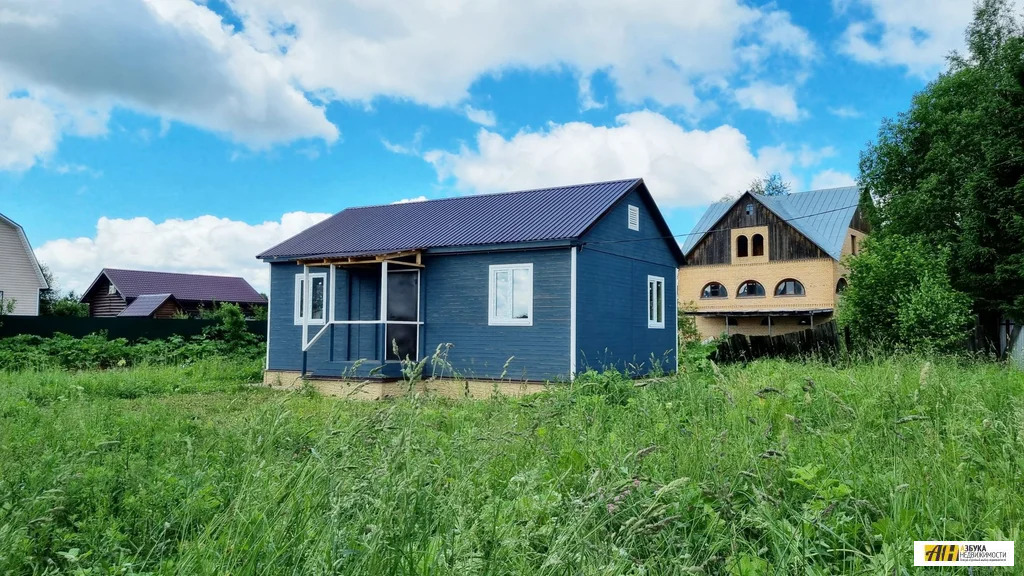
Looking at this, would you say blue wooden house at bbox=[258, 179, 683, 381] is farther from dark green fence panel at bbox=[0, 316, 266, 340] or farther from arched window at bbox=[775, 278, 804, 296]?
arched window at bbox=[775, 278, 804, 296]

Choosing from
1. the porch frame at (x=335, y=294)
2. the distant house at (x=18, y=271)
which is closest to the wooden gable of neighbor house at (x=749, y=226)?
the porch frame at (x=335, y=294)

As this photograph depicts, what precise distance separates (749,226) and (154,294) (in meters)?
34.5

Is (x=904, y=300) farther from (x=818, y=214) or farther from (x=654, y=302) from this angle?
(x=818, y=214)

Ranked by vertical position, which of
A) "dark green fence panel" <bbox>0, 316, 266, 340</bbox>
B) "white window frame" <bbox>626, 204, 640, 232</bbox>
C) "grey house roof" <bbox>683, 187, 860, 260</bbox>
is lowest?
"dark green fence panel" <bbox>0, 316, 266, 340</bbox>

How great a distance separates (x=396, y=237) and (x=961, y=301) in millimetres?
14759

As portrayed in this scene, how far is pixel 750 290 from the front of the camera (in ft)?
98.2

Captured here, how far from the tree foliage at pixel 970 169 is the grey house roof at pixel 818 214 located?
1.21m

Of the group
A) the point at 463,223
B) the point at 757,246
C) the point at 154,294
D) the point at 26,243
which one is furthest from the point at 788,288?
the point at 154,294

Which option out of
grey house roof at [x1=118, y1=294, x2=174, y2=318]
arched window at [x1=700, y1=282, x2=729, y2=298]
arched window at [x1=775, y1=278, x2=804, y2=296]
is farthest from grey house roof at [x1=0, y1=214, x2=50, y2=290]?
arched window at [x1=775, y1=278, x2=804, y2=296]

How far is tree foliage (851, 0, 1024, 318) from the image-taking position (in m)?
17.0

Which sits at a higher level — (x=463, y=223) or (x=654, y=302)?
(x=463, y=223)

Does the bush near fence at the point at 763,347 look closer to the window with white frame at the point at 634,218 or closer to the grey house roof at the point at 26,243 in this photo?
the window with white frame at the point at 634,218

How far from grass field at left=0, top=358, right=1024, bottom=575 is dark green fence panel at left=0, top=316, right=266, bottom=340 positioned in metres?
15.8

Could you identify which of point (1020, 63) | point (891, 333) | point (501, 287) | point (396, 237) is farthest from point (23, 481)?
point (1020, 63)
